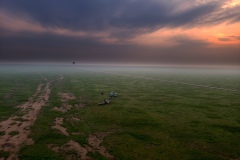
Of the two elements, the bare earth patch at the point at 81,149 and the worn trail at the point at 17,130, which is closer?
the bare earth patch at the point at 81,149

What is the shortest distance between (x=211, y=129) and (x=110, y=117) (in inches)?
443

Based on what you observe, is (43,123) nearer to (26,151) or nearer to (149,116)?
(26,151)

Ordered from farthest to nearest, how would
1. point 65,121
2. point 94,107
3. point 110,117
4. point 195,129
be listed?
point 94,107 < point 110,117 < point 65,121 < point 195,129

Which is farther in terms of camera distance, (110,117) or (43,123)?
(110,117)

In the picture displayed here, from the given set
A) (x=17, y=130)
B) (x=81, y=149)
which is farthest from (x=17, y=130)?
(x=81, y=149)

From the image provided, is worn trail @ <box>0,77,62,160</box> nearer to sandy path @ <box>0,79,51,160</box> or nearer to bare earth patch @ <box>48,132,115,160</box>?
sandy path @ <box>0,79,51,160</box>

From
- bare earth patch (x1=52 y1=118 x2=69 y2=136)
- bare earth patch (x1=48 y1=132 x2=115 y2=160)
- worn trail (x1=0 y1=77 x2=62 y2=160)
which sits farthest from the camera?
bare earth patch (x1=52 y1=118 x2=69 y2=136)

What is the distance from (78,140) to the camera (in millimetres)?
15867

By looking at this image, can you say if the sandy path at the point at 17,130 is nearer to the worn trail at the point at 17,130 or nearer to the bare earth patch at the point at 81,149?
the worn trail at the point at 17,130

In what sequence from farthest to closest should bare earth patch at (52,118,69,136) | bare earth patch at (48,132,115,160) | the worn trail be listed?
bare earth patch at (52,118,69,136), the worn trail, bare earth patch at (48,132,115,160)

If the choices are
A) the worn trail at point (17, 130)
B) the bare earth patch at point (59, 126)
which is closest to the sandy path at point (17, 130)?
the worn trail at point (17, 130)

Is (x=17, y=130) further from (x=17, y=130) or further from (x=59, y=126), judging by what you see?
(x=59, y=126)

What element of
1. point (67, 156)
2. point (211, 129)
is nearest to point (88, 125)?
point (67, 156)

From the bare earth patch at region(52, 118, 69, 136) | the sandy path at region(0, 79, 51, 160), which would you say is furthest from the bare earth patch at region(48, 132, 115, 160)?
the sandy path at region(0, 79, 51, 160)
